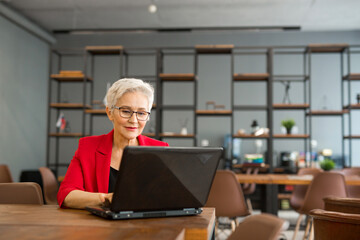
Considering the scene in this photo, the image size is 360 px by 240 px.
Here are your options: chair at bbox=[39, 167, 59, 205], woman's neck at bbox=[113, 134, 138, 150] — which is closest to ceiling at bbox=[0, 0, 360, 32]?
chair at bbox=[39, 167, 59, 205]

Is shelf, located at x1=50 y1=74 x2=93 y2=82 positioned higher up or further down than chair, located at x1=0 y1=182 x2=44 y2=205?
higher up

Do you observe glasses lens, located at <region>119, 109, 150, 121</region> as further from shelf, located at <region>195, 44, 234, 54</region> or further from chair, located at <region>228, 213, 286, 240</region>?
shelf, located at <region>195, 44, 234, 54</region>

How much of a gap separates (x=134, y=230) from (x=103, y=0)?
675cm

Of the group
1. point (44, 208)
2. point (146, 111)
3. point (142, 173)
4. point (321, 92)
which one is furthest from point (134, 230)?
point (321, 92)

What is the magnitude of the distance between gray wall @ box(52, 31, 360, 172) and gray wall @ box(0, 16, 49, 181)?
68cm

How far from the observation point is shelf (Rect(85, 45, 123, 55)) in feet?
23.2

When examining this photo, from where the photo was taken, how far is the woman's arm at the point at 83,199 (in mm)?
1493

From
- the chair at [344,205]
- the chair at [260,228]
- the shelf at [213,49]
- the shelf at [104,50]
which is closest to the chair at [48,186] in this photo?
the chair at [344,205]

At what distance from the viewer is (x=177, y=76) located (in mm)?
6824

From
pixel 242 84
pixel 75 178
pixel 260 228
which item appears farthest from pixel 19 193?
pixel 242 84

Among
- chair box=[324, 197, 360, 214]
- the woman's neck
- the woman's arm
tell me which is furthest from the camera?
chair box=[324, 197, 360, 214]

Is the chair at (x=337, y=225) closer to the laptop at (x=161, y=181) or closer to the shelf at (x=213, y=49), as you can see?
the laptop at (x=161, y=181)

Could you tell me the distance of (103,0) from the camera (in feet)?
23.9

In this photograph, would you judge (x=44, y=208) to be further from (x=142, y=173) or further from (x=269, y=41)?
(x=269, y=41)
